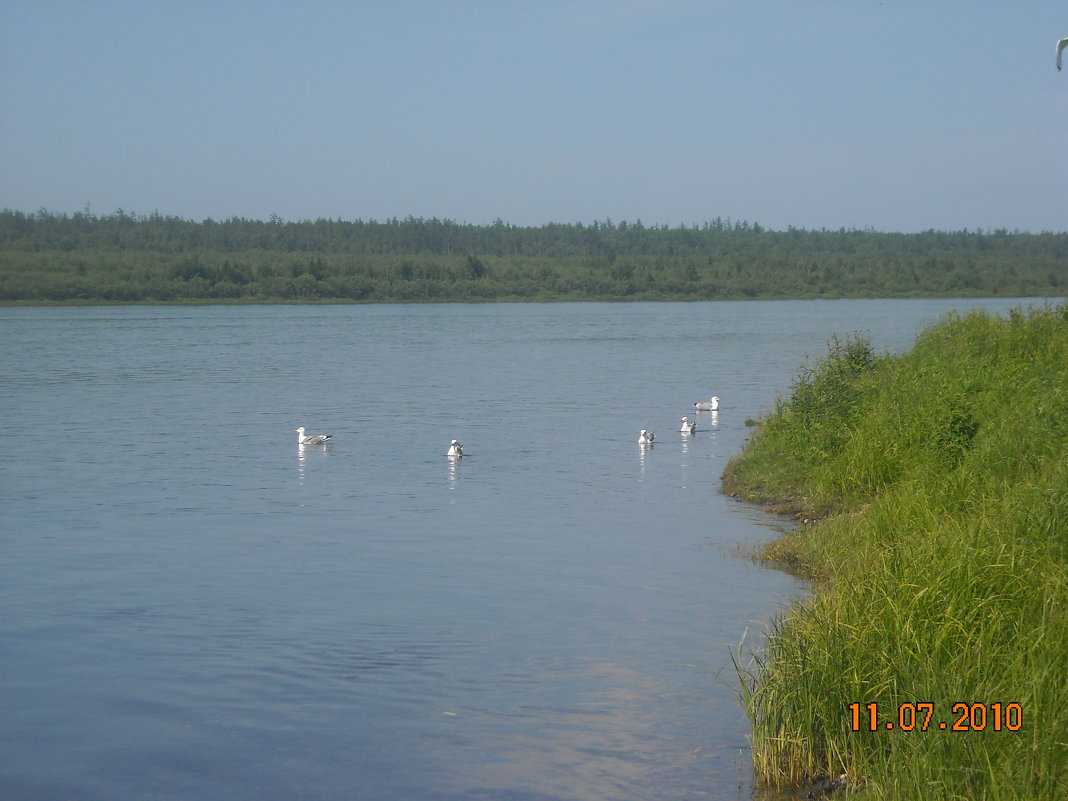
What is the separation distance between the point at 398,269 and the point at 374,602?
91348 millimetres

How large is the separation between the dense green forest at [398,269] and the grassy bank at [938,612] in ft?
237

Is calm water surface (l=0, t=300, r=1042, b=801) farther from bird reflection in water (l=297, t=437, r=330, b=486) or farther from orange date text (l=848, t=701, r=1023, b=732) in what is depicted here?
orange date text (l=848, t=701, r=1023, b=732)

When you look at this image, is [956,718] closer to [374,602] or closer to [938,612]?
[938,612]

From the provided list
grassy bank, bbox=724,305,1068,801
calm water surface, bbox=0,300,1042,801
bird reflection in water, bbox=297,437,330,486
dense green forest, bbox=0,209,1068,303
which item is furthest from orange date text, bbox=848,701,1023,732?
dense green forest, bbox=0,209,1068,303

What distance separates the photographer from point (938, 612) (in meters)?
6.85

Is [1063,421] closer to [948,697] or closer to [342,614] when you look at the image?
[948,697]

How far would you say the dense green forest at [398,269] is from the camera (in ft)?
281

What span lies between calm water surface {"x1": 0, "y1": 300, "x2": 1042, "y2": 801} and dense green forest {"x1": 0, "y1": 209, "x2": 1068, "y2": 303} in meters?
60.7

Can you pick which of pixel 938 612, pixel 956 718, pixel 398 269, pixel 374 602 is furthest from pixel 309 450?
pixel 398 269

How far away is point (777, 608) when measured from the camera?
1005cm

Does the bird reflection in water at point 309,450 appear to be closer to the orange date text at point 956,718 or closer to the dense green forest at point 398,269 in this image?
the orange date text at point 956,718

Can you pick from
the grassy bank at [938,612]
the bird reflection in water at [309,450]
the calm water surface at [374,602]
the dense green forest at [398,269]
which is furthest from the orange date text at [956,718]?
the dense green forest at [398,269]

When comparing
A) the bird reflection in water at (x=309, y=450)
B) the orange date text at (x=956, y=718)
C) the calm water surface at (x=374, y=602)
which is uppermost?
the orange date text at (x=956, y=718)

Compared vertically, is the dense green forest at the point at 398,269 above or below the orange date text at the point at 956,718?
above
